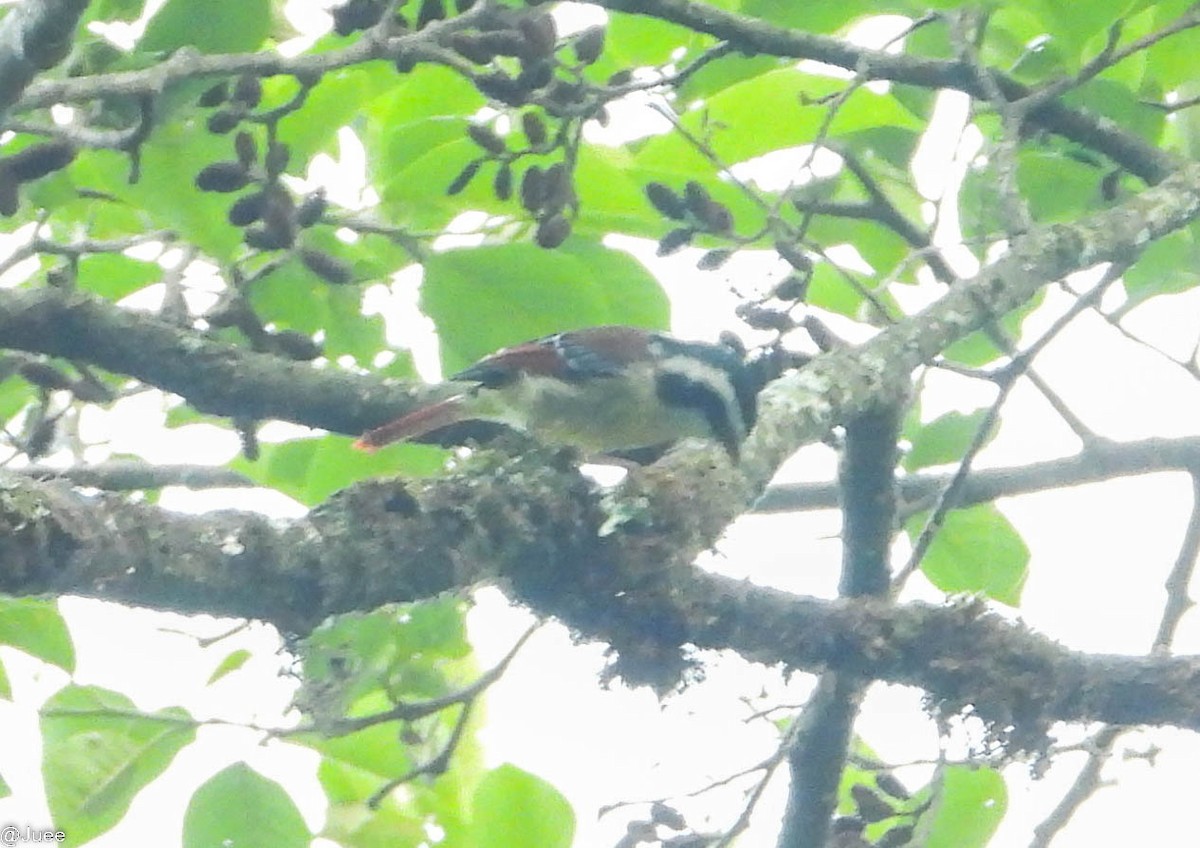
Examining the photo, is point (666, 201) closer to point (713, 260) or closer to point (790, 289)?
point (713, 260)

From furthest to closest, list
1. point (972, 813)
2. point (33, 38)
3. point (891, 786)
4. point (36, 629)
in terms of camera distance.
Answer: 1. point (891, 786)
2. point (972, 813)
3. point (36, 629)
4. point (33, 38)

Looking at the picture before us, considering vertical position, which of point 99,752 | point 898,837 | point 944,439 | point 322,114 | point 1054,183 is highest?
point 1054,183

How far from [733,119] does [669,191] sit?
15.7 inches

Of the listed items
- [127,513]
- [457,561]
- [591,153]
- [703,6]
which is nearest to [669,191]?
[591,153]

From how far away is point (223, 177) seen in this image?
7.77 ft

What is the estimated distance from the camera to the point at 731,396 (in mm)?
3199

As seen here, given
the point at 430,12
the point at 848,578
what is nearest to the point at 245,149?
the point at 430,12

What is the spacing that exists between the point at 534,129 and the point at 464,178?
157 mm

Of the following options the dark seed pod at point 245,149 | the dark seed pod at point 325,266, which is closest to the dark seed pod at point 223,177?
the dark seed pod at point 245,149

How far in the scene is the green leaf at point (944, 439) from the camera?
3068 millimetres

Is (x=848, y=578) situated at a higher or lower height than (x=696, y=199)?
lower

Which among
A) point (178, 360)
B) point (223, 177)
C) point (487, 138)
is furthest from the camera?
point (178, 360)

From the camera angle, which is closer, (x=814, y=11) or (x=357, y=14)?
(x=357, y=14)

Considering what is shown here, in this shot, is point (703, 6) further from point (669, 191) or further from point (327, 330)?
point (327, 330)
